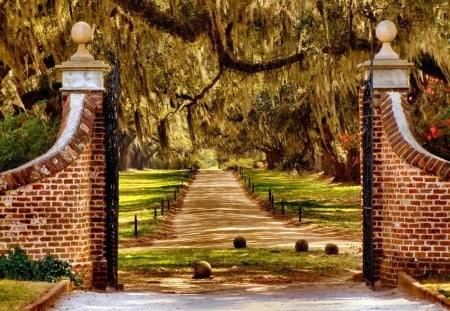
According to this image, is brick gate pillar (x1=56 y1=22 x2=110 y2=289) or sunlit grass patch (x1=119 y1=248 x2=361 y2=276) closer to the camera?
brick gate pillar (x1=56 y1=22 x2=110 y2=289)

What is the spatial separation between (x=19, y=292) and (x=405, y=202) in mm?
4954

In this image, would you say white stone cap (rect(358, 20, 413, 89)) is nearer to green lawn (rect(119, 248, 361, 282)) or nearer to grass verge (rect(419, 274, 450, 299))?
grass verge (rect(419, 274, 450, 299))

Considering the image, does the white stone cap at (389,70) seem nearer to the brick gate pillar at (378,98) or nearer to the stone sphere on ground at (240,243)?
the brick gate pillar at (378,98)

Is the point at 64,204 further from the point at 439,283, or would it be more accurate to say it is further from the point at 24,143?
the point at 439,283

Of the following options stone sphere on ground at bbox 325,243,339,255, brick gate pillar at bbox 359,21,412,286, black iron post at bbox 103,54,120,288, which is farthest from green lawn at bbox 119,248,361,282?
brick gate pillar at bbox 359,21,412,286

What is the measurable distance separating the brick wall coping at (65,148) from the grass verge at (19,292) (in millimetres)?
1458

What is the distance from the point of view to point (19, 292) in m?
9.09

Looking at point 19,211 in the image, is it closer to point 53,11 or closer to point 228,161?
point 53,11

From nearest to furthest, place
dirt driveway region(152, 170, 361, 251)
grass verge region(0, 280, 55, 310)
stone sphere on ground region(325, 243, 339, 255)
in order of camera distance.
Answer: grass verge region(0, 280, 55, 310), stone sphere on ground region(325, 243, 339, 255), dirt driveway region(152, 170, 361, 251)

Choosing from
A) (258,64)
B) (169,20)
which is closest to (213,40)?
(169,20)

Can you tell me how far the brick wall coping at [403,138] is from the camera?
11.1m

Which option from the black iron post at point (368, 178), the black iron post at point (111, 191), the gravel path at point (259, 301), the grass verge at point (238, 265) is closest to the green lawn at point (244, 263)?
the grass verge at point (238, 265)

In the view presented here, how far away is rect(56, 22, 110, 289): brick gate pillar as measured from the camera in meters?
11.7

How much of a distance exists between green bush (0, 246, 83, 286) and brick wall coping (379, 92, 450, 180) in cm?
441
